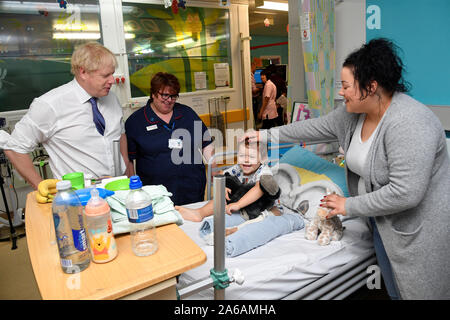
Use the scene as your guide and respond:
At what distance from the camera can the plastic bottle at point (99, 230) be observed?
3.32 feet

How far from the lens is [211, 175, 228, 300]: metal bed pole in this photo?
3.48ft

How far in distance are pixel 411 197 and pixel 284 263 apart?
0.64 m

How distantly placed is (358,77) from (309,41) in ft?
4.47

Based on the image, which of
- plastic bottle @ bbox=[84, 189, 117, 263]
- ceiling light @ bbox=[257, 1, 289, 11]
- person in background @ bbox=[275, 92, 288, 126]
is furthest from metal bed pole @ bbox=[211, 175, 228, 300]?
ceiling light @ bbox=[257, 1, 289, 11]

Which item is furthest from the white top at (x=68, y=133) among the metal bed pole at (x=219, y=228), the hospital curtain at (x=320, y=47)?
the hospital curtain at (x=320, y=47)

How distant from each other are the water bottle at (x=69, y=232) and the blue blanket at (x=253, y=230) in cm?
85

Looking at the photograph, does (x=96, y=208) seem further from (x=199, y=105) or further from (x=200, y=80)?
(x=200, y=80)

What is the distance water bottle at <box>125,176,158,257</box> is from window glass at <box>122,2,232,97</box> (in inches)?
157

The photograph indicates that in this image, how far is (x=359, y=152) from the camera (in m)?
1.61

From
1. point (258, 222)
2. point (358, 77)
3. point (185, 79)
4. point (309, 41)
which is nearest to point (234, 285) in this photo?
point (258, 222)

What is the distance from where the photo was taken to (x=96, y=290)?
91cm

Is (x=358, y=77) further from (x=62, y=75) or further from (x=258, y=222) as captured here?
(x=62, y=75)

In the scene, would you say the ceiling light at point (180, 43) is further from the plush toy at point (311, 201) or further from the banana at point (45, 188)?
the banana at point (45, 188)

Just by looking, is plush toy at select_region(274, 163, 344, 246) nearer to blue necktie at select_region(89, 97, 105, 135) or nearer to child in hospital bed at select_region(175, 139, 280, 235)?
child in hospital bed at select_region(175, 139, 280, 235)
